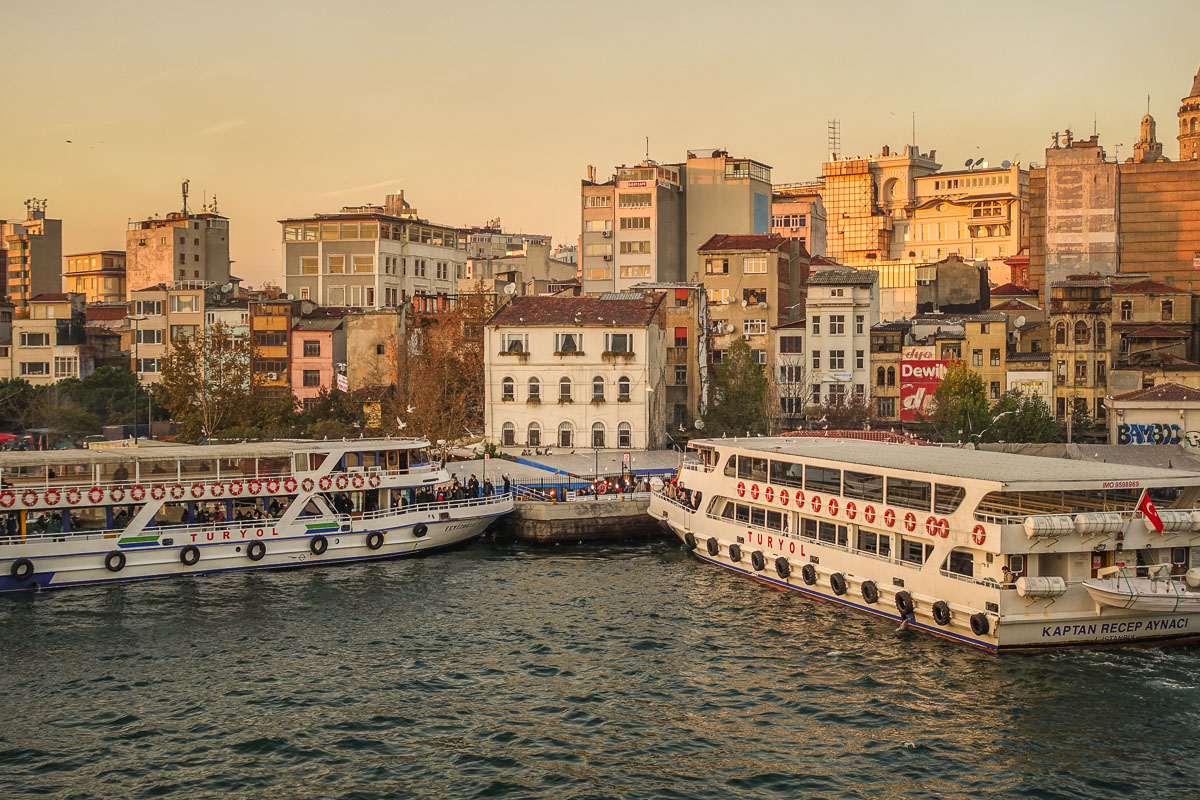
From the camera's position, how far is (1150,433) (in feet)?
189

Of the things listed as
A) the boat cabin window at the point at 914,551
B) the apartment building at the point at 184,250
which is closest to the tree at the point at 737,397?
the boat cabin window at the point at 914,551

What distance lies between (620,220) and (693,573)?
176 ft

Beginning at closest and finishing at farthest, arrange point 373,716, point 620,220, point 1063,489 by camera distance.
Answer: point 373,716, point 1063,489, point 620,220

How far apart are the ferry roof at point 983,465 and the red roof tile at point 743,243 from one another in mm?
34938

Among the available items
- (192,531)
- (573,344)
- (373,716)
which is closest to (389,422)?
(573,344)

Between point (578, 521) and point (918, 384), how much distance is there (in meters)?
31.4

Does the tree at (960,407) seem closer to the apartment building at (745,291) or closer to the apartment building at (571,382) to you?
the apartment building at (745,291)

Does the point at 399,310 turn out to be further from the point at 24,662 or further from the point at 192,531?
the point at 24,662

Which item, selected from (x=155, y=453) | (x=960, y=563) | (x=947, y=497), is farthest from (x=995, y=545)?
(x=155, y=453)

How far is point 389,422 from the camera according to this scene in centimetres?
6147

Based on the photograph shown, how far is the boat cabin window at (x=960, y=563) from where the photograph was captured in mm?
29375

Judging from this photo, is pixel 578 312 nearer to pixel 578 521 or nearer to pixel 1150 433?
pixel 578 521

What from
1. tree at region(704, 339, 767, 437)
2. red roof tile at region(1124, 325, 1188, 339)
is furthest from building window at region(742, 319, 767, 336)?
red roof tile at region(1124, 325, 1188, 339)

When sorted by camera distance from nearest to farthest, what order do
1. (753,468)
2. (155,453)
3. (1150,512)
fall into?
(1150,512) < (753,468) < (155,453)
